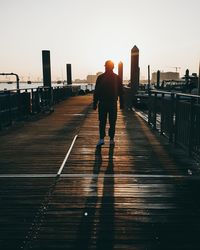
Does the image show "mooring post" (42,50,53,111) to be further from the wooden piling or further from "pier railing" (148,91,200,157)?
"pier railing" (148,91,200,157)

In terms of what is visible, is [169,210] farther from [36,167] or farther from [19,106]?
[19,106]

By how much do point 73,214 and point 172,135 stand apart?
456 centimetres

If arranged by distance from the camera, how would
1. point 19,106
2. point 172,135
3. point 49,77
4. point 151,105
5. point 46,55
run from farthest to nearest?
point 49,77, point 46,55, point 19,106, point 151,105, point 172,135

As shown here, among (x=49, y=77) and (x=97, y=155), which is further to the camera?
(x=49, y=77)

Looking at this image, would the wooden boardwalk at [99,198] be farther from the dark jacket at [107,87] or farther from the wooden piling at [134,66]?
the wooden piling at [134,66]

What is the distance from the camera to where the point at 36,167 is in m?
5.20

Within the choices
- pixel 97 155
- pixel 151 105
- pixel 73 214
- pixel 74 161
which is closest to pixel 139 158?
pixel 97 155

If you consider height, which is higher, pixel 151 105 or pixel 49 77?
pixel 49 77

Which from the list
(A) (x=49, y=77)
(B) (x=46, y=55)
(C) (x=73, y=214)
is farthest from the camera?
(A) (x=49, y=77)

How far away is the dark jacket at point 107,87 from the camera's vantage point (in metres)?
6.59

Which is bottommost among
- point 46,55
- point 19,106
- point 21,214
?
point 21,214

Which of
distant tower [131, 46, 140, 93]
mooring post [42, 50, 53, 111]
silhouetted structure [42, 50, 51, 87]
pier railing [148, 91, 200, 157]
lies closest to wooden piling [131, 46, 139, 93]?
distant tower [131, 46, 140, 93]

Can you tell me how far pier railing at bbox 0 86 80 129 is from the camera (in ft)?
33.9

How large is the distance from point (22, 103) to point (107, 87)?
689cm
